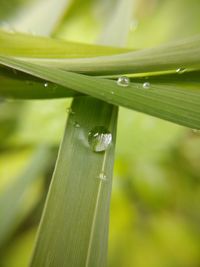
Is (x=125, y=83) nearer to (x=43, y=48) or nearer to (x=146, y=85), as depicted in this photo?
(x=146, y=85)

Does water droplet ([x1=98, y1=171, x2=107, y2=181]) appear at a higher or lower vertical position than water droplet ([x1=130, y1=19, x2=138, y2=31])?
lower

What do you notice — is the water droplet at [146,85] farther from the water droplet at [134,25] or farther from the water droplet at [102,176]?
the water droplet at [134,25]

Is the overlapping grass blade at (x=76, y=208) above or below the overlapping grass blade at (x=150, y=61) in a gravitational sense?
below

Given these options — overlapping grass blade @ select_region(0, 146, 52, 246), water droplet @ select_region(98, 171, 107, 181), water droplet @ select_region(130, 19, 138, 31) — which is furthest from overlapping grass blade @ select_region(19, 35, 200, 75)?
water droplet @ select_region(130, 19, 138, 31)

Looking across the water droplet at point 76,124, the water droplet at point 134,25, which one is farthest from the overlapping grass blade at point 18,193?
the water droplet at point 134,25

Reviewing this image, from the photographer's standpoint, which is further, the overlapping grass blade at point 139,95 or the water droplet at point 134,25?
the water droplet at point 134,25

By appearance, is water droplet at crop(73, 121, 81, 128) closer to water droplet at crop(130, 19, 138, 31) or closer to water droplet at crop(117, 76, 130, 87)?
water droplet at crop(117, 76, 130, 87)
